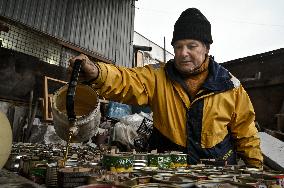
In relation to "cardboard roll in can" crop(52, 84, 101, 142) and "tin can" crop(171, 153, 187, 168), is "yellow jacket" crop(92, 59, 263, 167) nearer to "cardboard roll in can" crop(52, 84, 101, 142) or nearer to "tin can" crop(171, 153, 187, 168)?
"cardboard roll in can" crop(52, 84, 101, 142)

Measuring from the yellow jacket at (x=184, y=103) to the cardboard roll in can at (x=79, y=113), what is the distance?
0.78 feet

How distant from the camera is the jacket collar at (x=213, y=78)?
372cm

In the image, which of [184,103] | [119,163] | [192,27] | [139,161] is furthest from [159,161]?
[192,27]

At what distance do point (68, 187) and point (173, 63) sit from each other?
2.87m

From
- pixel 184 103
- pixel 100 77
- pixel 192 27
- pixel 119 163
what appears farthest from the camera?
pixel 192 27

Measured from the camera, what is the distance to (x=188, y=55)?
12.8 ft

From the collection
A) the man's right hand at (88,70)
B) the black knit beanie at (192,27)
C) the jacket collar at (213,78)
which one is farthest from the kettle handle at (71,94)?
the black knit beanie at (192,27)

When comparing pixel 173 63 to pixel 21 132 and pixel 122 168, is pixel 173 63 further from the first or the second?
pixel 21 132

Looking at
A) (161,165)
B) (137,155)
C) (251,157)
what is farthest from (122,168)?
(251,157)

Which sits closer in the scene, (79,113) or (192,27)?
(79,113)

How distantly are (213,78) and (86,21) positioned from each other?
957cm

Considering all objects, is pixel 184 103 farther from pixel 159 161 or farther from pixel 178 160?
pixel 159 161

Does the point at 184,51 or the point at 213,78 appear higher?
the point at 184,51

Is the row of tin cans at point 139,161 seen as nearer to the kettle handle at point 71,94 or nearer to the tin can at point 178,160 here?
the tin can at point 178,160
